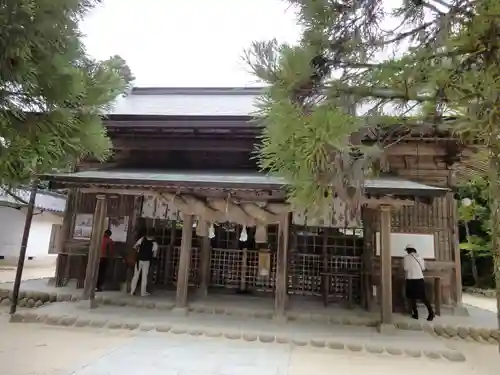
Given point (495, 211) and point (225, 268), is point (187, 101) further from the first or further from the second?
point (495, 211)

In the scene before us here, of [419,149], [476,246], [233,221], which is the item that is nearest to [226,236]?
[233,221]

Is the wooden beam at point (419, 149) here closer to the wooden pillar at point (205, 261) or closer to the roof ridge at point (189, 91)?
the wooden pillar at point (205, 261)

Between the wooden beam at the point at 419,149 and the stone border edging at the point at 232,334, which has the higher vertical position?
the wooden beam at the point at 419,149

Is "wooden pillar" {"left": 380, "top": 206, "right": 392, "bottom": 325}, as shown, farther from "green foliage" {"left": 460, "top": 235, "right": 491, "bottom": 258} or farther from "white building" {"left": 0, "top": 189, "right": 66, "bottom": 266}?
"white building" {"left": 0, "top": 189, "right": 66, "bottom": 266}

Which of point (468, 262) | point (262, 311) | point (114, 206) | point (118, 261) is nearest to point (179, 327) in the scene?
point (262, 311)

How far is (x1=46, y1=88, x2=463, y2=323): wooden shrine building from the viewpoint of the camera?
22.8ft

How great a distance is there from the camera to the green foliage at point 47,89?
2362mm

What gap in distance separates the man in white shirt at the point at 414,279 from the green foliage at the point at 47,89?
6363mm

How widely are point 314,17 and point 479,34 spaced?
3.60ft

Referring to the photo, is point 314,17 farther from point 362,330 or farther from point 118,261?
point 118,261

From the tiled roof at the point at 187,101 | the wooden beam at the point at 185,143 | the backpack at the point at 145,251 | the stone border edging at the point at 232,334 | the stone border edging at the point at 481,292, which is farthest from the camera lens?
the stone border edging at the point at 481,292

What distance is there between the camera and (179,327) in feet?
19.7

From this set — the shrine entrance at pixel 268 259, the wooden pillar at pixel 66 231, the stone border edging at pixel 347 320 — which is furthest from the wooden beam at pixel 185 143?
the stone border edging at pixel 347 320

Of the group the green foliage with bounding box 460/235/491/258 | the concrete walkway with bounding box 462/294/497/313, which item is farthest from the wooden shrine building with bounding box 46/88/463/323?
the green foliage with bounding box 460/235/491/258
